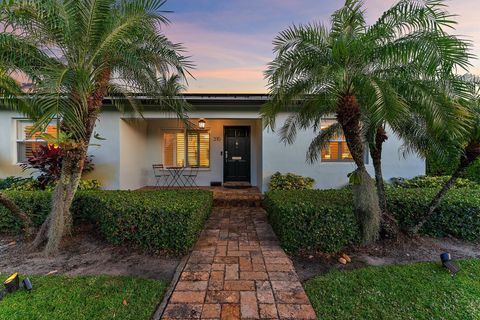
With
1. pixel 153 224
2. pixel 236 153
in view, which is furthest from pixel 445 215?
pixel 236 153

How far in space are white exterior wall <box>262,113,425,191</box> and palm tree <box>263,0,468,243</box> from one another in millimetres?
3253

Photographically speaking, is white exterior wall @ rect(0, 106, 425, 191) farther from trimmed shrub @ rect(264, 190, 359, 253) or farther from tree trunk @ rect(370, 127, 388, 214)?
trimmed shrub @ rect(264, 190, 359, 253)

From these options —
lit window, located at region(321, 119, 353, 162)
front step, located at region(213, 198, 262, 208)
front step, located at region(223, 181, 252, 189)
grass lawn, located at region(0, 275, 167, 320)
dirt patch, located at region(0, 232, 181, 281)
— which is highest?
lit window, located at region(321, 119, 353, 162)

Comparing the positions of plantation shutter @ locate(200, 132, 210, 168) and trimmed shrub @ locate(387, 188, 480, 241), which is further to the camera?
plantation shutter @ locate(200, 132, 210, 168)

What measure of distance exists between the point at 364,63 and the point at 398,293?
3.34 metres

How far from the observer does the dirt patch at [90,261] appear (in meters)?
3.33

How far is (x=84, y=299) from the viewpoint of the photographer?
2.63m

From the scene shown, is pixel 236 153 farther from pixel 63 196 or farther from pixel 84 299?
pixel 84 299

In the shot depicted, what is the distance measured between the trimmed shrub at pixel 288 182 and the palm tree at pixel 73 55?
14.9 ft

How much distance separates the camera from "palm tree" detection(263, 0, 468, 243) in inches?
122

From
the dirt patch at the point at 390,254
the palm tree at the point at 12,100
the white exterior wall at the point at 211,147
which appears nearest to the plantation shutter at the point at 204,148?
the white exterior wall at the point at 211,147

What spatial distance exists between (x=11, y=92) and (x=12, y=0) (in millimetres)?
1877

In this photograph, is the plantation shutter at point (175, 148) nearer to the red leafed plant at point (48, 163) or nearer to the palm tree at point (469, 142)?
the red leafed plant at point (48, 163)

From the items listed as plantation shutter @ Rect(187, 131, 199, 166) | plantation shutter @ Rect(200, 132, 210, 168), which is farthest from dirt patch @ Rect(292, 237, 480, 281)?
plantation shutter @ Rect(187, 131, 199, 166)
